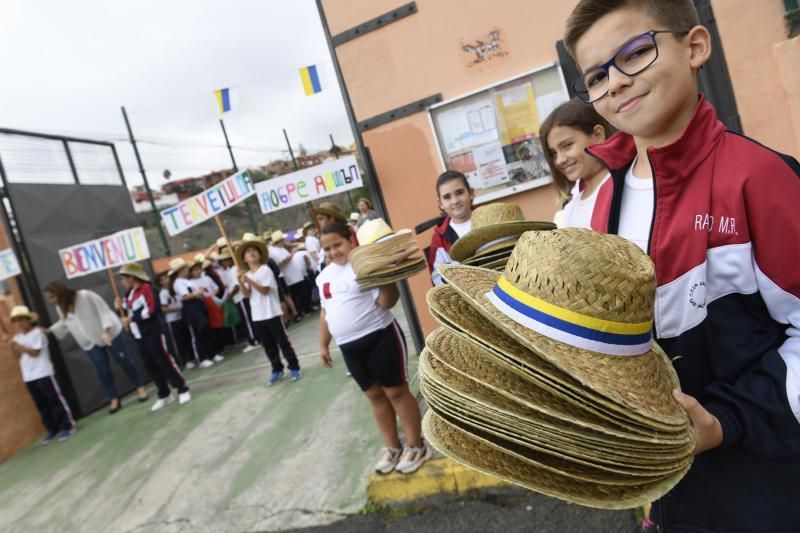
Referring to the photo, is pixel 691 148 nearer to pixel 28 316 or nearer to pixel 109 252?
pixel 109 252

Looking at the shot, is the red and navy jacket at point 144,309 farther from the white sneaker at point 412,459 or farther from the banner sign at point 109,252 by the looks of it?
the white sneaker at point 412,459

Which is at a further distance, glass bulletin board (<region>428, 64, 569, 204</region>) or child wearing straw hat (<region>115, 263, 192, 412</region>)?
child wearing straw hat (<region>115, 263, 192, 412</region>)

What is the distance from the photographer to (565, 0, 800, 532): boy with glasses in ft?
3.24

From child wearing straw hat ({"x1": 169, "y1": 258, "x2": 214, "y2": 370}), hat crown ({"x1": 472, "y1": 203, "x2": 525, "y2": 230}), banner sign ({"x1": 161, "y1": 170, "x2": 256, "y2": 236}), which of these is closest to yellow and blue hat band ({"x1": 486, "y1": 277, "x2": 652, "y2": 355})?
hat crown ({"x1": 472, "y1": 203, "x2": 525, "y2": 230})

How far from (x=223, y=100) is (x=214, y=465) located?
4201 mm

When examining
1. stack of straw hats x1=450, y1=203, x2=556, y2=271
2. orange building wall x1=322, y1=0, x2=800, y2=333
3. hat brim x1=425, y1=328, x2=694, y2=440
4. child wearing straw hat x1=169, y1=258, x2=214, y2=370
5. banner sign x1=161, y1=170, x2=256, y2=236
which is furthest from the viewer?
child wearing straw hat x1=169, y1=258, x2=214, y2=370

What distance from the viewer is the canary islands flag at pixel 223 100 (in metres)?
5.74

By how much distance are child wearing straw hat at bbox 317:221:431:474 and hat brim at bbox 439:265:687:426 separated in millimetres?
2161

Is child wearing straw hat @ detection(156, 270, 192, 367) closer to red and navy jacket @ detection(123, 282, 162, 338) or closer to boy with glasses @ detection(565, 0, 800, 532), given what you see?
red and navy jacket @ detection(123, 282, 162, 338)

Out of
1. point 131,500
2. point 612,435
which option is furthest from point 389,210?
point 612,435

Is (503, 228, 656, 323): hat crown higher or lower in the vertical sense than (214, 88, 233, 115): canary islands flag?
lower

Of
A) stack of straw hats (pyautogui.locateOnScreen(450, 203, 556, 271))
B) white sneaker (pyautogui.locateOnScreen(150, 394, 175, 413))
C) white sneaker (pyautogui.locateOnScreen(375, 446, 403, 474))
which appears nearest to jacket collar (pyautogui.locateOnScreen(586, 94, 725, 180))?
stack of straw hats (pyautogui.locateOnScreen(450, 203, 556, 271))

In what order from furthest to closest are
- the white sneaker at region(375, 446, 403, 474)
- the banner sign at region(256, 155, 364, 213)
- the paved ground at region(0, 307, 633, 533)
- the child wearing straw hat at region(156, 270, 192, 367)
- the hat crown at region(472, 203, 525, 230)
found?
the child wearing straw hat at region(156, 270, 192, 367)
the banner sign at region(256, 155, 364, 213)
the white sneaker at region(375, 446, 403, 474)
the paved ground at region(0, 307, 633, 533)
the hat crown at region(472, 203, 525, 230)

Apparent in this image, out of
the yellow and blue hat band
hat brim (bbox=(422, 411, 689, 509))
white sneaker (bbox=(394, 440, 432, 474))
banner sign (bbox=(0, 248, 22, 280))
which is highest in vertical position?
banner sign (bbox=(0, 248, 22, 280))
